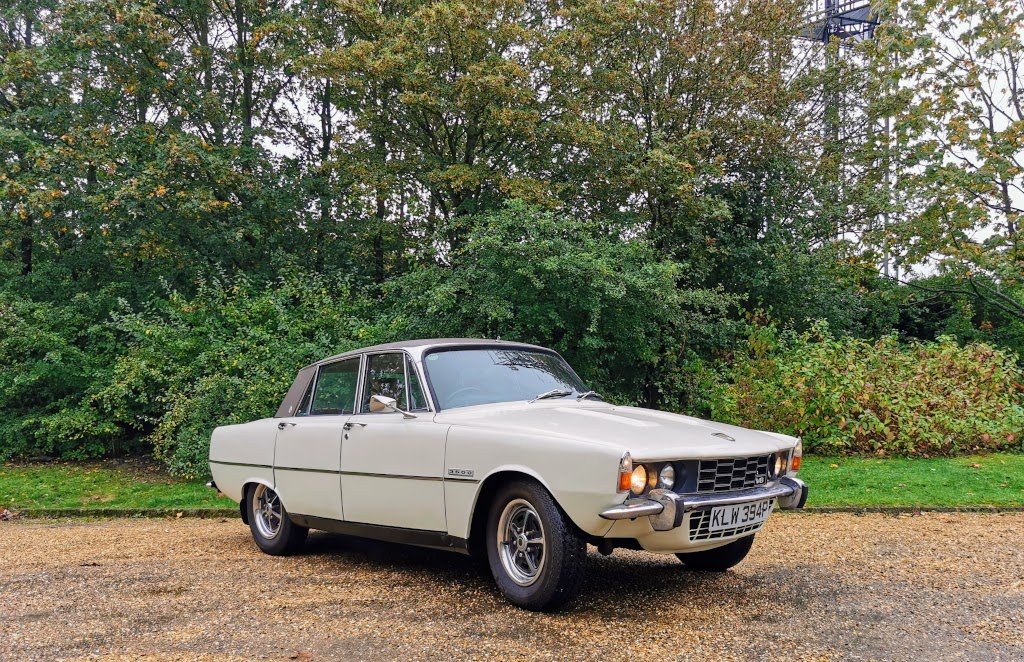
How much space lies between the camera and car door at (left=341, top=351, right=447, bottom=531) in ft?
18.0

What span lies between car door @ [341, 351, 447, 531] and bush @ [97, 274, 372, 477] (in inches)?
248

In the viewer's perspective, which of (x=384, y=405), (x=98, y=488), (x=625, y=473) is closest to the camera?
(x=625, y=473)

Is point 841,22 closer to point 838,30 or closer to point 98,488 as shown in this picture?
point 838,30

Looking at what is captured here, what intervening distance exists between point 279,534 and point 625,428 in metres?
3.43

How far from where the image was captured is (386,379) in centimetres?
626

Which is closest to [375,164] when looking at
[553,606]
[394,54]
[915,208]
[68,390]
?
[394,54]

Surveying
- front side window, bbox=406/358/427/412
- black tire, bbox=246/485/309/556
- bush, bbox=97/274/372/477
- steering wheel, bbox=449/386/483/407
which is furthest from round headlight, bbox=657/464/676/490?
bush, bbox=97/274/372/477

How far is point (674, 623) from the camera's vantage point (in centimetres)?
465

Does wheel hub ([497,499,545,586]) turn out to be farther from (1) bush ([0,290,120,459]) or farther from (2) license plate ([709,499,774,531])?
(1) bush ([0,290,120,459])

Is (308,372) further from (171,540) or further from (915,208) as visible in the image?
(915,208)

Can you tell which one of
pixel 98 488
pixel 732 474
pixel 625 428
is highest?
pixel 625 428

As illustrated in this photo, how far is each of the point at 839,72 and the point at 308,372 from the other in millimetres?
16883

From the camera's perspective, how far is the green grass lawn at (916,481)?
30.1ft

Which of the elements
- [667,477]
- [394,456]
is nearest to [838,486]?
[667,477]
